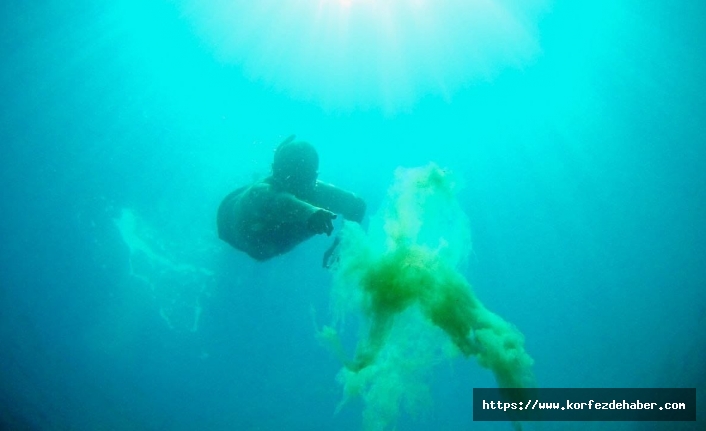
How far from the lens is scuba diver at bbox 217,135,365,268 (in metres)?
4.85

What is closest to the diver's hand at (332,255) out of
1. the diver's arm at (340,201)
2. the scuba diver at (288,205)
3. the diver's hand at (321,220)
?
the scuba diver at (288,205)

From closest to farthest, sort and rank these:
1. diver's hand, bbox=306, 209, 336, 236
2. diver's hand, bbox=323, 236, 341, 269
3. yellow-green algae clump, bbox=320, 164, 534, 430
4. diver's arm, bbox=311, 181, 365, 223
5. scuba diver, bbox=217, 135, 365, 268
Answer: diver's hand, bbox=306, 209, 336, 236 → scuba diver, bbox=217, 135, 365, 268 → yellow-green algae clump, bbox=320, 164, 534, 430 → diver's hand, bbox=323, 236, 341, 269 → diver's arm, bbox=311, 181, 365, 223

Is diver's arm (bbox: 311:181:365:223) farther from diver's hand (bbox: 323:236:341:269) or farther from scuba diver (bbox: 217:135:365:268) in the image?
diver's hand (bbox: 323:236:341:269)

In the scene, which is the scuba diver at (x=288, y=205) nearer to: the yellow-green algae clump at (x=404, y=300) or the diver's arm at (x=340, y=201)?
the diver's arm at (x=340, y=201)

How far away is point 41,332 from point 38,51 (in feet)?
67.9

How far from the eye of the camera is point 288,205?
4.91 m

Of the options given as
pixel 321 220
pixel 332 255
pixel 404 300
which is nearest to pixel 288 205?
pixel 321 220

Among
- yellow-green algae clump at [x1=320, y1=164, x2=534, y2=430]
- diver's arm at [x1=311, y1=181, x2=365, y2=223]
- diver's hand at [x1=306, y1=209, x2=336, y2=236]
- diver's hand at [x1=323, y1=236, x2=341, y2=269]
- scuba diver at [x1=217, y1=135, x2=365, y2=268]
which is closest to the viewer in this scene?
diver's hand at [x1=306, y1=209, x2=336, y2=236]

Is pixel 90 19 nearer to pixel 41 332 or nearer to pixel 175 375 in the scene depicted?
pixel 41 332

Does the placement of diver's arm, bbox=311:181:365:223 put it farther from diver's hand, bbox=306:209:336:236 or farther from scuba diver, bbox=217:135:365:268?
diver's hand, bbox=306:209:336:236

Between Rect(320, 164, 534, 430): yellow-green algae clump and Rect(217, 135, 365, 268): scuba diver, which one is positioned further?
→ Rect(320, 164, 534, 430): yellow-green algae clump

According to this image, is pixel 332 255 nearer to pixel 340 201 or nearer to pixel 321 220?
pixel 340 201

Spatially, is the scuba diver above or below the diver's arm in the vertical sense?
below

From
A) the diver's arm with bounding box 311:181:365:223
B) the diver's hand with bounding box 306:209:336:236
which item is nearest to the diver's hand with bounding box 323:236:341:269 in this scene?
the diver's arm with bounding box 311:181:365:223
